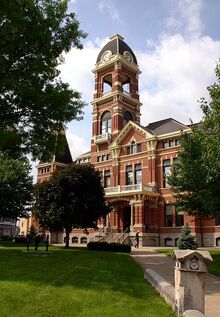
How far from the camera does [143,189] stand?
42.9 meters

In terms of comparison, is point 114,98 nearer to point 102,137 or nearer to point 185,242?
point 102,137

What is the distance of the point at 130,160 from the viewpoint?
158 ft

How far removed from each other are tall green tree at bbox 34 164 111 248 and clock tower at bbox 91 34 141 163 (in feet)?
56.8

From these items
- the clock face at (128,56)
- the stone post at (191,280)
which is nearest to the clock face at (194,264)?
the stone post at (191,280)

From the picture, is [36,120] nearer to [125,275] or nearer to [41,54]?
[41,54]

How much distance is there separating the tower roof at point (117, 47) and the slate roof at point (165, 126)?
1304cm

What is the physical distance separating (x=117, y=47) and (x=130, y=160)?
18.6 meters

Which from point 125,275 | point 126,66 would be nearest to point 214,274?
point 125,275

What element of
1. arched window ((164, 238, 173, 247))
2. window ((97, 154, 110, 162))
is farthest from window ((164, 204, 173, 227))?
window ((97, 154, 110, 162))

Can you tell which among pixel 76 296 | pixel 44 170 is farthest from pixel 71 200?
pixel 44 170

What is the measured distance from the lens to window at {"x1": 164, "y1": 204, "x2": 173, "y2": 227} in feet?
143

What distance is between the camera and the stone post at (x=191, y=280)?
7.29 metres

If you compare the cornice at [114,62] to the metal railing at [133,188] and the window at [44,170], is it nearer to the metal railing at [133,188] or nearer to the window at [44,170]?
the window at [44,170]

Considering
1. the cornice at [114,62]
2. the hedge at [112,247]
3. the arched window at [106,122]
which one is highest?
the cornice at [114,62]
